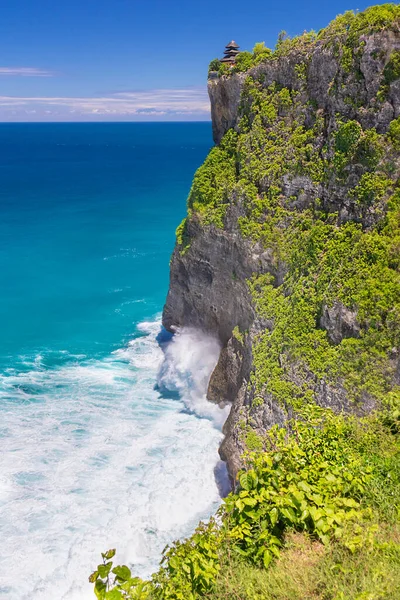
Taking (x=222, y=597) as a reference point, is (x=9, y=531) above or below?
below

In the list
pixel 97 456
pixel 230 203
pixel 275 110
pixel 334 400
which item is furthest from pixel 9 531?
pixel 275 110

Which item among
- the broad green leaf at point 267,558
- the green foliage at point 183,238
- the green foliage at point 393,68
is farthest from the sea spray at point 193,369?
the broad green leaf at point 267,558

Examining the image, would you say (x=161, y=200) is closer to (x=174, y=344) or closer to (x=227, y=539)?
(x=174, y=344)

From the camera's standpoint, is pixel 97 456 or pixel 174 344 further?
pixel 174 344

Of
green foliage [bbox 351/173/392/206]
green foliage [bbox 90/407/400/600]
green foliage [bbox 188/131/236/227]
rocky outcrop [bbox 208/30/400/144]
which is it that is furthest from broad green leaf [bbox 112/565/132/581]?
green foliage [bbox 188/131/236/227]

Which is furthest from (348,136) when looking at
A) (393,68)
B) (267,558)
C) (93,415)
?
(93,415)

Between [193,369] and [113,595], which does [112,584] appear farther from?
[193,369]
